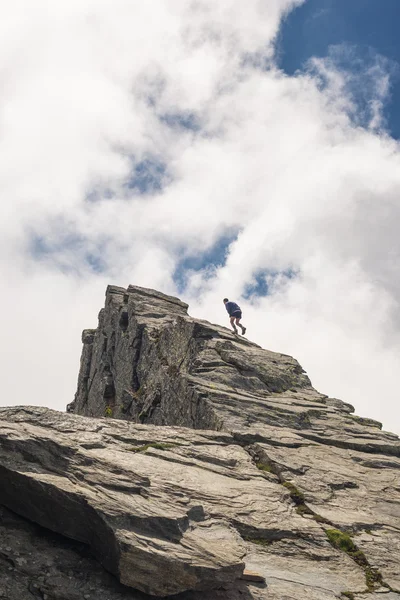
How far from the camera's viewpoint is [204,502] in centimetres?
2173

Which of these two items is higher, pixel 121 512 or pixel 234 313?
pixel 234 313

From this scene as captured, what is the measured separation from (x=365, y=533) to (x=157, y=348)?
29871 millimetres

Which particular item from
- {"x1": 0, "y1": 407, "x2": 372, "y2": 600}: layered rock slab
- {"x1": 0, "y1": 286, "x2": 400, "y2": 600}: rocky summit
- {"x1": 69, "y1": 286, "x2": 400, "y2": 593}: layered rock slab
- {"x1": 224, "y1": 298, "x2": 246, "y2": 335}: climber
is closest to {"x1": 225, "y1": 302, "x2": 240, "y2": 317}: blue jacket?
{"x1": 224, "y1": 298, "x2": 246, "y2": 335}: climber

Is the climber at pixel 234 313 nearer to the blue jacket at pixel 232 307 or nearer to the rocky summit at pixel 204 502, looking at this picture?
the blue jacket at pixel 232 307

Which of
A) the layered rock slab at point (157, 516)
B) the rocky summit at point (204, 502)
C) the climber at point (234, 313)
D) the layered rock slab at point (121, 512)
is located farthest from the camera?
the climber at point (234, 313)

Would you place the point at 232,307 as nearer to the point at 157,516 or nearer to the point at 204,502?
the point at 204,502

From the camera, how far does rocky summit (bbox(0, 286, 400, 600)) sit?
1712cm

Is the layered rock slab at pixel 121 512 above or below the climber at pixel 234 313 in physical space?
below

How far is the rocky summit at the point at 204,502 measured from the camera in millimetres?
17125

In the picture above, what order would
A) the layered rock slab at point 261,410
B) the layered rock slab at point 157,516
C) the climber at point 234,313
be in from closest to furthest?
the layered rock slab at point 157,516
the layered rock slab at point 261,410
the climber at point 234,313

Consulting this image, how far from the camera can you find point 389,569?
21.5m

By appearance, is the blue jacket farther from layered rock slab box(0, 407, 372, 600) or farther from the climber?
layered rock slab box(0, 407, 372, 600)

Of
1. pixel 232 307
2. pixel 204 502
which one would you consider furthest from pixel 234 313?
pixel 204 502

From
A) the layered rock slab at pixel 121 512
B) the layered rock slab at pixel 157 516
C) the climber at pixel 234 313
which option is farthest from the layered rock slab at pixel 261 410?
the layered rock slab at pixel 121 512
